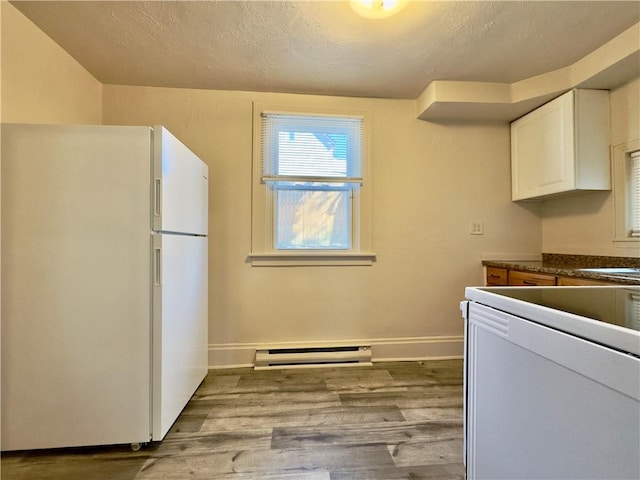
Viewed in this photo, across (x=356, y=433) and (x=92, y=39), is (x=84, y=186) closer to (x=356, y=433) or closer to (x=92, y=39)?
(x=92, y=39)

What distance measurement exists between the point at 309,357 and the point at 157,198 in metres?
1.65

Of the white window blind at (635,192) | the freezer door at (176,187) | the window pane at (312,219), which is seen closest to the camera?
the freezer door at (176,187)

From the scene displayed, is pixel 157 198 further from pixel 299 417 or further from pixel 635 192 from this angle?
pixel 635 192

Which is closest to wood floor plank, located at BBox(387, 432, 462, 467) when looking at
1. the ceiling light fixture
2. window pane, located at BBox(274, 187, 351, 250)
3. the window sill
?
the window sill

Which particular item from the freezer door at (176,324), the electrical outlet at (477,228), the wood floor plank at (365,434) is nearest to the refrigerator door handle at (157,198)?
the freezer door at (176,324)

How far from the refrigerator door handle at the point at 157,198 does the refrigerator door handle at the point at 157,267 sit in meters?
0.18

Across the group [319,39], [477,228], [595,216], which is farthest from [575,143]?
[319,39]

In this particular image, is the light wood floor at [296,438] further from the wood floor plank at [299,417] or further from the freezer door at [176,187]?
the freezer door at [176,187]

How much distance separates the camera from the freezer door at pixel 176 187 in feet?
4.44

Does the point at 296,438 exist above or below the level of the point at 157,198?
below

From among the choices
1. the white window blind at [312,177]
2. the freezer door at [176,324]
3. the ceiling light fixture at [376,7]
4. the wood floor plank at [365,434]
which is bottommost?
the wood floor plank at [365,434]

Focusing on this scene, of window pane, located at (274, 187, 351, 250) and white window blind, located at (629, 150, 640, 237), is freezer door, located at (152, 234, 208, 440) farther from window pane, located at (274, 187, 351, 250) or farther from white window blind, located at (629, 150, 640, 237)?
white window blind, located at (629, 150, 640, 237)

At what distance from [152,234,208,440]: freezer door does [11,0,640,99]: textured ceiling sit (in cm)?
124

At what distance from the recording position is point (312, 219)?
2.43m
